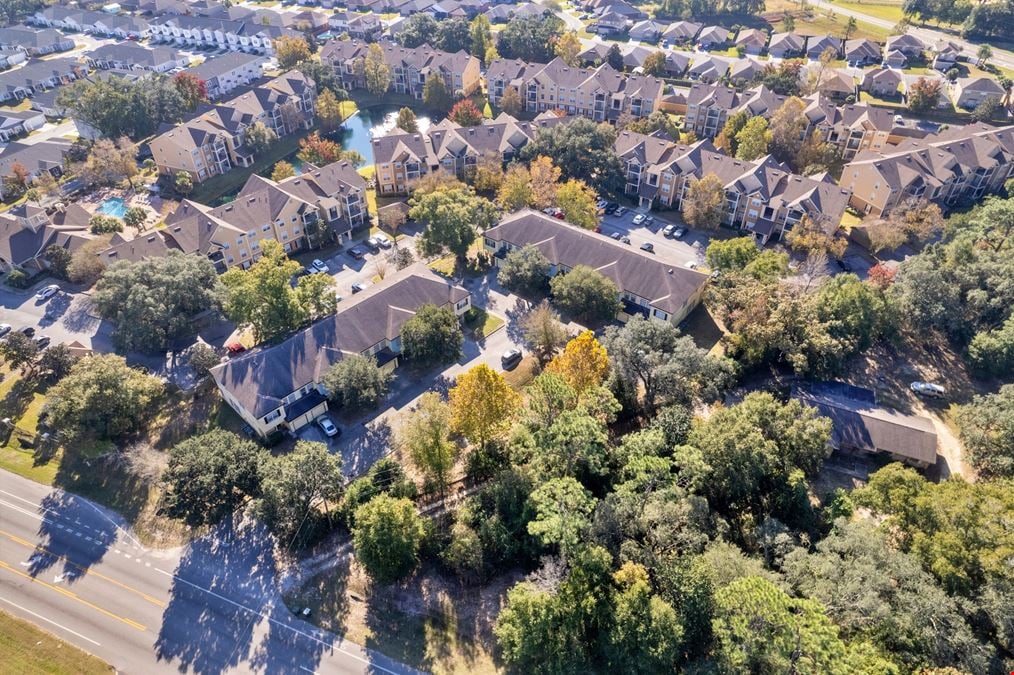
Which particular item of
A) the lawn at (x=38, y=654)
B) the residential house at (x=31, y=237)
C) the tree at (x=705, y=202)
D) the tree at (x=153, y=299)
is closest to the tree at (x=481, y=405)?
the lawn at (x=38, y=654)

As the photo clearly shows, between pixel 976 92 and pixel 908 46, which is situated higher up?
pixel 908 46

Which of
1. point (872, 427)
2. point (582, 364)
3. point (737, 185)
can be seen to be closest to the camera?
point (582, 364)

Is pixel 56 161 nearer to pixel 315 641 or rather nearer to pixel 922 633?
pixel 315 641

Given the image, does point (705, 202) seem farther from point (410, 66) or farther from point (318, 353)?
point (410, 66)

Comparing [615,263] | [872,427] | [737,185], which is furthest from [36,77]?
[872,427]

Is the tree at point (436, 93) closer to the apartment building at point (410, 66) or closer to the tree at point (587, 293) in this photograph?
the apartment building at point (410, 66)

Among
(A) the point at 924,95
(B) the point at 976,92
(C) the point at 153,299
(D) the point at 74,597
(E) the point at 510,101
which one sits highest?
(B) the point at 976,92

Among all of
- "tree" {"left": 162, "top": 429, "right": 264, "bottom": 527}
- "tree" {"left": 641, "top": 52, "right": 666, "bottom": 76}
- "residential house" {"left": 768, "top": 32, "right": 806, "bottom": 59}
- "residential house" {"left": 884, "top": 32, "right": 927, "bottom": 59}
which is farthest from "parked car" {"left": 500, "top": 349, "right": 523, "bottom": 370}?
"residential house" {"left": 884, "top": 32, "right": 927, "bottom": 59}

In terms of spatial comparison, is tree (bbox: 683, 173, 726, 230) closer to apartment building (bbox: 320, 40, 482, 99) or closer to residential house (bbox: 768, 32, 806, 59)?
apartment building (bbox: 320, 40, 482, 99)
